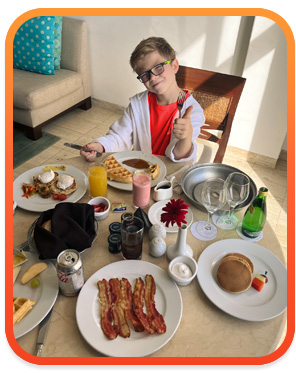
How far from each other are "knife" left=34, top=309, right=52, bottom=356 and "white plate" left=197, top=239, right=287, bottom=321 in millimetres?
483

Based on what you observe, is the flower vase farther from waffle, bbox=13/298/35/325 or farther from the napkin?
waffle, bbox=13/298/35/325

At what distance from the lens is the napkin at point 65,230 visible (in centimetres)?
99

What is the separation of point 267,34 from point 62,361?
2599 millimetres

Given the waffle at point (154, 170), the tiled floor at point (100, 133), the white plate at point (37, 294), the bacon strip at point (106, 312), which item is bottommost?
the tiled floor at point (100, 133)

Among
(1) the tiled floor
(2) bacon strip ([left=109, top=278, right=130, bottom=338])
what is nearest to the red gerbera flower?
(2) bacon strip ([left=109, top=278, right=130, bottom=338])

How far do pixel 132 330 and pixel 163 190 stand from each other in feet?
1.95

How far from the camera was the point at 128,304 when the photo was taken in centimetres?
91

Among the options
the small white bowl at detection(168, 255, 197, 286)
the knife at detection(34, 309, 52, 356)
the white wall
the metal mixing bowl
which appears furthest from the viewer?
the white wall

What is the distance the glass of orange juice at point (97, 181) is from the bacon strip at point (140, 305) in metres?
0.47

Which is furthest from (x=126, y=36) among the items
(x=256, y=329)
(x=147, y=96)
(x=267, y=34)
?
(x=256, y=329)

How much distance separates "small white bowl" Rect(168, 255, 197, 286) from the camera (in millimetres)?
947

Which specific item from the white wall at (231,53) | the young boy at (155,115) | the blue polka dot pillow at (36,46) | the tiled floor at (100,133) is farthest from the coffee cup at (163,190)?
the blue polka dot pillow at (36,46)
